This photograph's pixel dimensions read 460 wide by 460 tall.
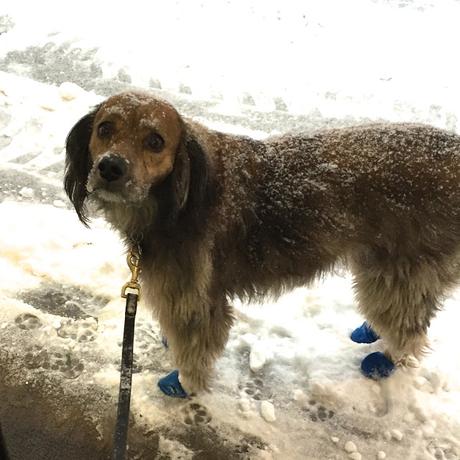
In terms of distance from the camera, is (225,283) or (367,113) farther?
(367,113)

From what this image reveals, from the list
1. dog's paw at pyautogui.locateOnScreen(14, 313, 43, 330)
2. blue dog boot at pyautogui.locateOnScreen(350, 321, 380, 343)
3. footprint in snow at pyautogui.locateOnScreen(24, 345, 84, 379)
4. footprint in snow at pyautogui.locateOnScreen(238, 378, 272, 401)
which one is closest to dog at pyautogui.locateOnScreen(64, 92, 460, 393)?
footprint in snow at pyautogui.locateOnScreen(238, 378, 272, 401)

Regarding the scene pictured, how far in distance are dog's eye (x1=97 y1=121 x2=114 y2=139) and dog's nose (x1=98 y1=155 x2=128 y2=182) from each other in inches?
8.2

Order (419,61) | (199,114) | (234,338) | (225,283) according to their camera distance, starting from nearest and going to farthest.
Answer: (225,283)
(234,338)
(199,114)
(419,61)

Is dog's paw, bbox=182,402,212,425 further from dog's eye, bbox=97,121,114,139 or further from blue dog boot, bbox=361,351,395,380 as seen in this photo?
dog's eye, bbox=97,121,114,139

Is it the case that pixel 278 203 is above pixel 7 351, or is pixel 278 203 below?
above

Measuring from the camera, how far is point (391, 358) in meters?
3.06

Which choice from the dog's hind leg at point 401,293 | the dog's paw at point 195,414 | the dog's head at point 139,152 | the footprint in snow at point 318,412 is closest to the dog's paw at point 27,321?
the dog's paw at point 195,414

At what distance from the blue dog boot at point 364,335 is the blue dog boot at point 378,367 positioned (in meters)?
0.20

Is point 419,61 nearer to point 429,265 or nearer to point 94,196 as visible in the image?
point 429,265

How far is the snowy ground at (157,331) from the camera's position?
280 cm

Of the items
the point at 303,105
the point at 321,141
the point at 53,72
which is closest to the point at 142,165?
the point at 321,141

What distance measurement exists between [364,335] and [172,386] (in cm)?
119

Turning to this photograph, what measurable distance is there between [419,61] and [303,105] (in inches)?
71.5

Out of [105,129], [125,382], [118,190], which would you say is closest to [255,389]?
[125,382]
